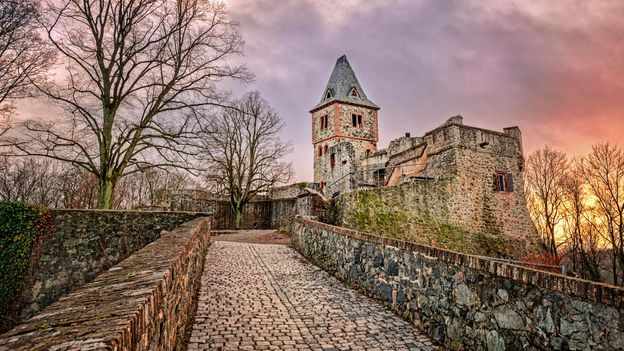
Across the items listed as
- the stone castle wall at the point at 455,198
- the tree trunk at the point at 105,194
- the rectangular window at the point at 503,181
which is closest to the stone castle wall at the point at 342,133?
the stone castle wall at the point at 455,198

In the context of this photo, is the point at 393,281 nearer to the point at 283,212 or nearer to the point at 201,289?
the point at 201,289

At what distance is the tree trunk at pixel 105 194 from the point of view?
13.1m

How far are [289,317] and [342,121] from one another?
108 ft

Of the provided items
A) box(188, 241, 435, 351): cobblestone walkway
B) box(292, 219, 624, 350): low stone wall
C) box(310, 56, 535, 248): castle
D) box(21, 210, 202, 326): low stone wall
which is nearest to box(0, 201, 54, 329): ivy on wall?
box(21, 210, 202, 326): low stone wall

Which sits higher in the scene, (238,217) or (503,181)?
(503,181)

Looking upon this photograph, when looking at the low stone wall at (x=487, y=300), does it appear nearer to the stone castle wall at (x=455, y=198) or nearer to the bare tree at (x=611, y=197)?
the stone castle wall at (x=455, y=198)

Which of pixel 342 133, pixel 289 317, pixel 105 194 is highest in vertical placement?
pixel 342 133

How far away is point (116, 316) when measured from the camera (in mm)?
2068

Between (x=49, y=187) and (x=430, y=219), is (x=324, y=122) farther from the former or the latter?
(x=49, y=187)

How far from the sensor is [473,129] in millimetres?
20562

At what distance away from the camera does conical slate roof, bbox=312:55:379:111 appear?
38.4m

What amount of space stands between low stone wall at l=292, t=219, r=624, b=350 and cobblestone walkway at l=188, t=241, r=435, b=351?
1.32 feet

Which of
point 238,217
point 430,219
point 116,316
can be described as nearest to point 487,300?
point 116,316

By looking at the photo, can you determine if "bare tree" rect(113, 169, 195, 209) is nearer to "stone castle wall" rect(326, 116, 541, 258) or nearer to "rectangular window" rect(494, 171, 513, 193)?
"stone castle wall" rect(326, 116, 541, 258)
